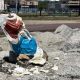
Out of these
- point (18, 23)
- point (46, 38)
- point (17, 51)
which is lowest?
point (46, 38)

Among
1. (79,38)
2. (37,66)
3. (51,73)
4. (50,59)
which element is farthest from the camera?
(79,38)

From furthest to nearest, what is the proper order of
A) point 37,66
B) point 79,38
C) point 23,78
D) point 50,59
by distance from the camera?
1. point 79,38
2. point 50,59
3. point 37,66
4. point 23,78

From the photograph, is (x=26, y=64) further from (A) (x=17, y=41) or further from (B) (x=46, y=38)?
(B) (x=46, y=38)

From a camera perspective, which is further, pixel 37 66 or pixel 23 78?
pixel 37 66

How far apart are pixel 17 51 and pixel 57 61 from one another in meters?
1.02

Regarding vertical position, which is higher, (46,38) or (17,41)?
(17,41)

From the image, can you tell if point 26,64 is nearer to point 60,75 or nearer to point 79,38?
point 60,75

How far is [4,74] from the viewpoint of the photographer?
8305 millimetres

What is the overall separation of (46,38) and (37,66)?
7469mm

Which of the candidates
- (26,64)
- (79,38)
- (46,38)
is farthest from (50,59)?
(46,38)

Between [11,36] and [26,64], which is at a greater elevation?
[11,36]

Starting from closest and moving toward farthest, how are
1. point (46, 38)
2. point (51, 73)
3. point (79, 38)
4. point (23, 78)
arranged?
1. point (23, 78)
2. point (51, 73)
3. point (79, 38)
4. point (46, 38)

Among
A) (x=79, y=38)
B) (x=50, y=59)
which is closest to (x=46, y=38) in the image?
(x=79, y=38)

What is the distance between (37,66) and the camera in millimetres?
8898
